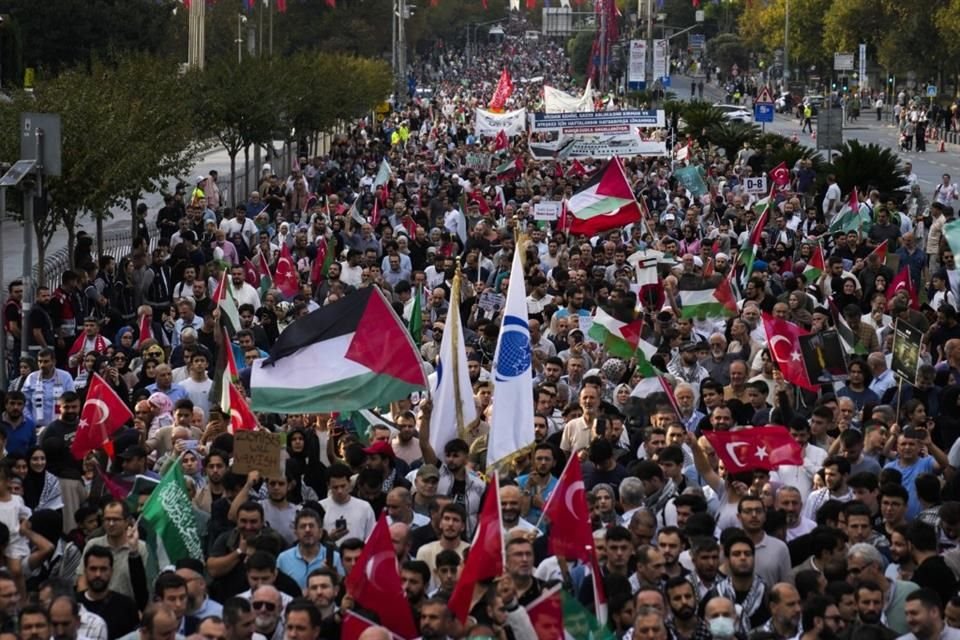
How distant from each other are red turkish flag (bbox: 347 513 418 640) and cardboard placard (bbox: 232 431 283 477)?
2034 mm

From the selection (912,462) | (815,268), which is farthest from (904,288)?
(912,462)

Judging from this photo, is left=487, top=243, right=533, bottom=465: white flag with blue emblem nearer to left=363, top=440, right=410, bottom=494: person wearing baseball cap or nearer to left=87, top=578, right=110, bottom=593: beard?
left=363, top=440, right=410, bottom=494: person wearing baseball cap

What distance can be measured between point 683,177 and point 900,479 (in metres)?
20.6

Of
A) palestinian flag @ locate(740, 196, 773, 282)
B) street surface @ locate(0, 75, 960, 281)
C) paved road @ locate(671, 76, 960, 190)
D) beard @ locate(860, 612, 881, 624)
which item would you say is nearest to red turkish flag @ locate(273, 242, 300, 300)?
street surface @ locate(0, 75, 960, 281)

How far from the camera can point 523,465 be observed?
1244 centimetres

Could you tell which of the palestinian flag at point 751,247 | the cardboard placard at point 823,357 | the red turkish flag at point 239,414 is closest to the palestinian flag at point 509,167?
the palestinian flag at point 751,247

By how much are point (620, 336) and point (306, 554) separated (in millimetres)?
6354

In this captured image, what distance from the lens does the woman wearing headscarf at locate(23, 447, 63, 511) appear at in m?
11.9

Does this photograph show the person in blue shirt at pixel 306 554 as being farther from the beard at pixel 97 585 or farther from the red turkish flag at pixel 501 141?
the red turkish flag at pixel 501 141

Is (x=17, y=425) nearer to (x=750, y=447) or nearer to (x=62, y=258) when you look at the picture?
(x=750, y=447)

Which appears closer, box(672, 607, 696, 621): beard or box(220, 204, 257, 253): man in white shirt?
box(672, 607, 696, 621): beard

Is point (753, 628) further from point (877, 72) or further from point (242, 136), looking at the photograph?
point (877, 72)

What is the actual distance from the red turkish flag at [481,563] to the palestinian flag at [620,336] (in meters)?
6.68

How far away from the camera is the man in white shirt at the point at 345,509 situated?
36.3 ft
